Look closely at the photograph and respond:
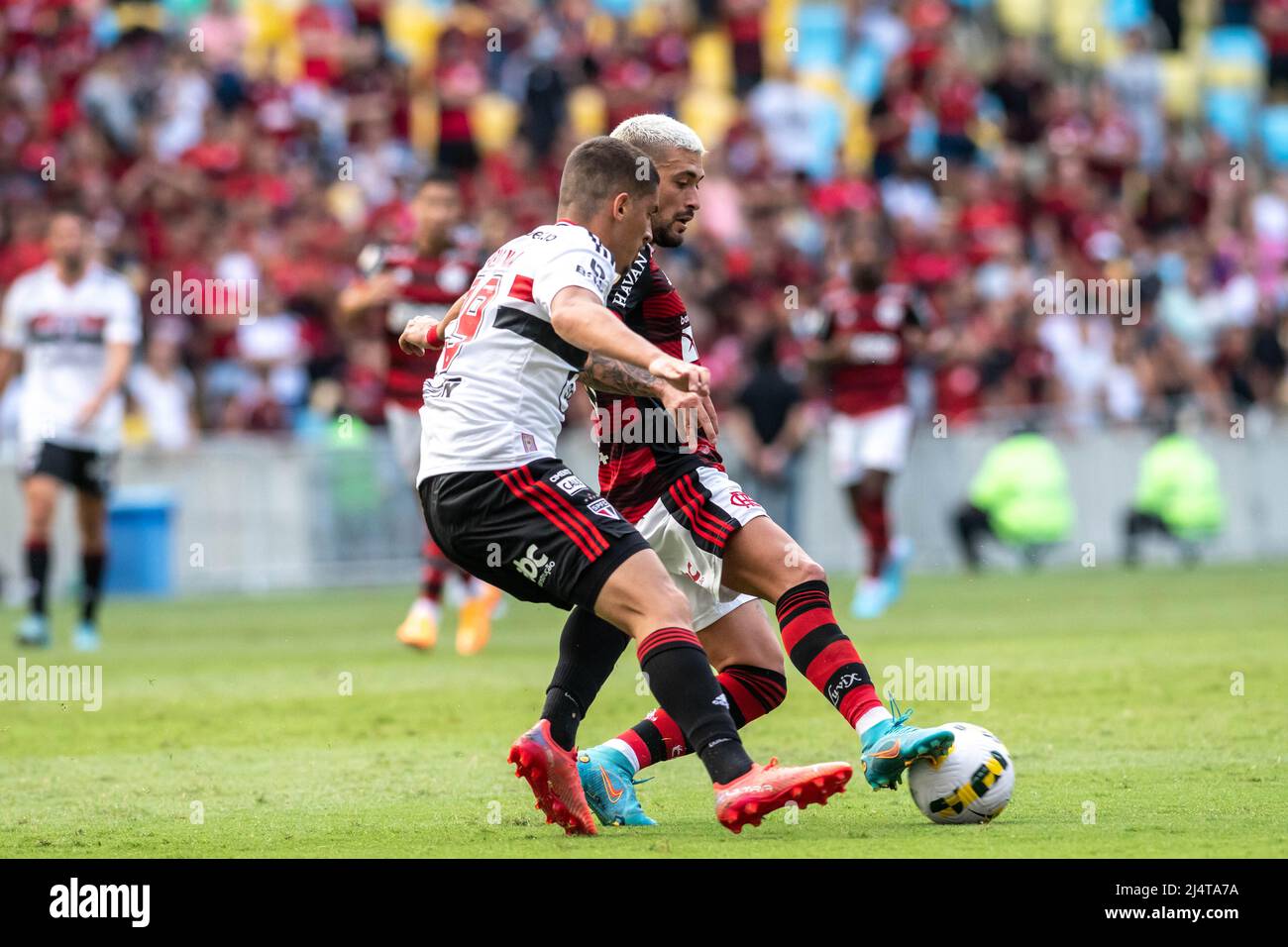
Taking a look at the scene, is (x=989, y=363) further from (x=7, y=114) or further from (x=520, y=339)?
(x=520, y=339)

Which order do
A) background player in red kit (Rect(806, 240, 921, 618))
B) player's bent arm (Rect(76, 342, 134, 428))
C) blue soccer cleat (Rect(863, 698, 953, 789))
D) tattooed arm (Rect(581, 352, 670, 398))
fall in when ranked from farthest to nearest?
background player in red kit (Rect(806, 240, 921, 618))
player's bent arm (Rect(76, 342, 134, 428))
tattooed arm (Rect(581, 352, 670, 398))
blue soccer cleat (Rect(863, 698, 953, 789))

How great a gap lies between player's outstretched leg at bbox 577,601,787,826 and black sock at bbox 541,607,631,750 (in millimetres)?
24

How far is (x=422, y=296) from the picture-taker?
45.8 feet

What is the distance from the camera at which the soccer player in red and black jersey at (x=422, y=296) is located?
13.4 m

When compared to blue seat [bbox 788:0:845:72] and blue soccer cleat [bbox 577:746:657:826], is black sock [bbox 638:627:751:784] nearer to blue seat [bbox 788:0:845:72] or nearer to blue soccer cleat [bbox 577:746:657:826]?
blue soccer cleat [bbox 577:746:657:826]

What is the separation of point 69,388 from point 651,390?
8.65m

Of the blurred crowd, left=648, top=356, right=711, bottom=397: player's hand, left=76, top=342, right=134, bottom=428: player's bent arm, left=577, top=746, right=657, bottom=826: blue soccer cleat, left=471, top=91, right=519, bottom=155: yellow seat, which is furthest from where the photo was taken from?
left=471, top=91, right=519, bottom=155: yellow seat

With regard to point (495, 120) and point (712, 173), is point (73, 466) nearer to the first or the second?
point (712, 173)

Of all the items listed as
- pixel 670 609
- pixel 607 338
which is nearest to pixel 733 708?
pixel 670 609

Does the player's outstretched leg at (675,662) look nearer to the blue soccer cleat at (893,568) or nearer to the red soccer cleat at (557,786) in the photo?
the red soccer cleat at (557,786)

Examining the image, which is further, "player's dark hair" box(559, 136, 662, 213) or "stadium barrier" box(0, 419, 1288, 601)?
"stadium barrier" box(0, 419, 1288, 601)

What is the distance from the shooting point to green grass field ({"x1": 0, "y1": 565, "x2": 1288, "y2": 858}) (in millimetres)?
6363

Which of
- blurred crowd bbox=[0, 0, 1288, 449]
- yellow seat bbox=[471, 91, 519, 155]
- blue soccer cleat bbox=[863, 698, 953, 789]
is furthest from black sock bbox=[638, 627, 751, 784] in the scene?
yellow seat bbox=[471, 91, 519, 155]
